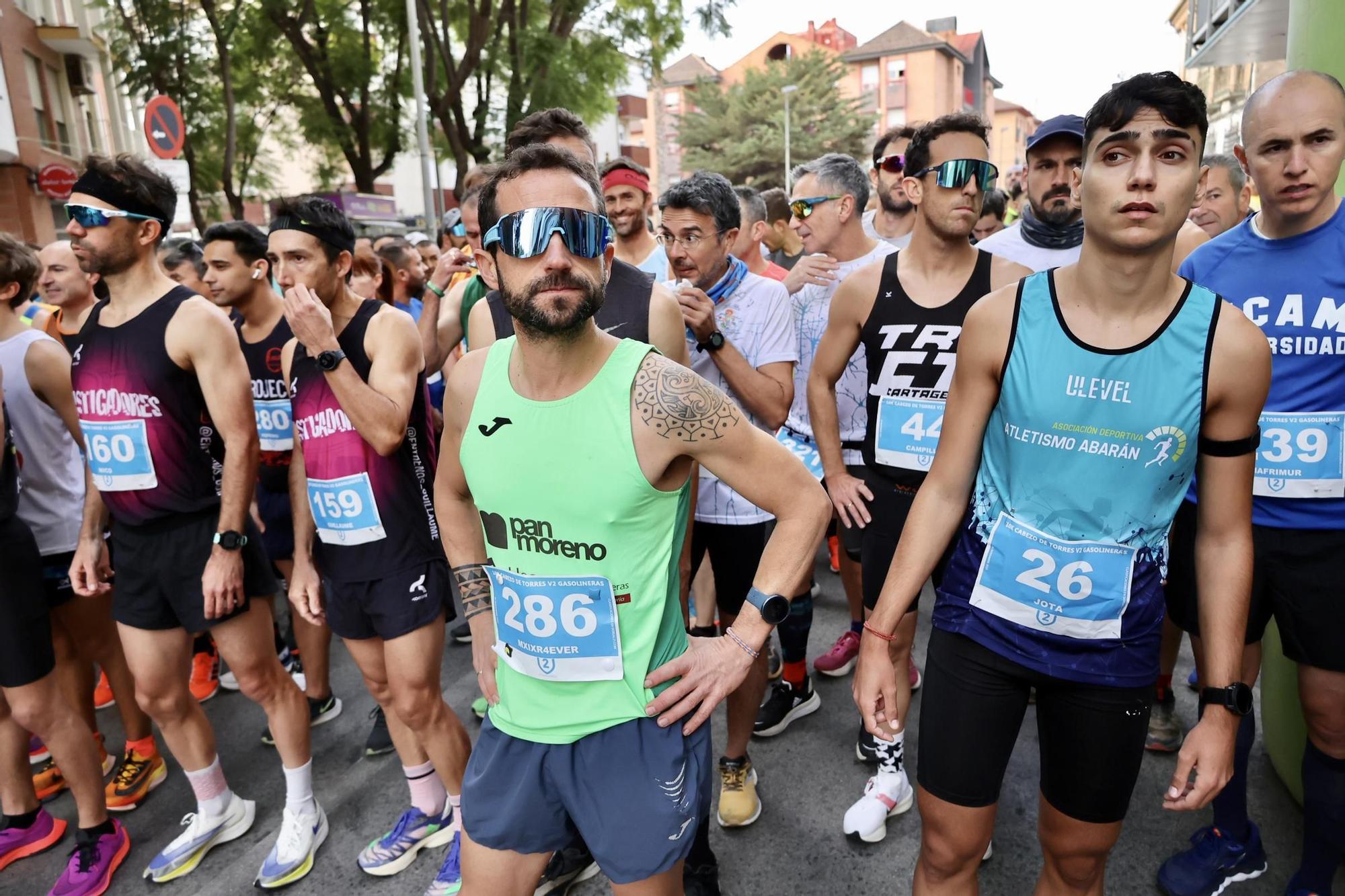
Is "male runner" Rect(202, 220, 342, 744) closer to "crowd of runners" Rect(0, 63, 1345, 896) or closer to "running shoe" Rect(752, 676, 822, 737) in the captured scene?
"crowd of runners" Rect(0, 63, 1345, 896)

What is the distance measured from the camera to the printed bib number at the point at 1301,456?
7.91ft

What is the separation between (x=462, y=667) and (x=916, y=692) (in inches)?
97.5

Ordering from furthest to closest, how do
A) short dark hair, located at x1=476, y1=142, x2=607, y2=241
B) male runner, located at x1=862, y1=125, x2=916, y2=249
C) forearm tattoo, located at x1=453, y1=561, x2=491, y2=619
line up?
male runner, located at x1=862, y1=125, x2=916, y2=249 → forearm tattoo, located at x1=453, y1=561, x2=491, y2=619 → short dark hair, located at x1=476, y1=142, x2=607, y2=241

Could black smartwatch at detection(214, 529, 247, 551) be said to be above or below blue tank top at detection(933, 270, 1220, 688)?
below

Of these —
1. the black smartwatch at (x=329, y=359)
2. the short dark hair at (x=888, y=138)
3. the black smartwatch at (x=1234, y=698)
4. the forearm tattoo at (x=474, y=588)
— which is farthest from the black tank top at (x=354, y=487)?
the short dark hair at (x=888, y=138)

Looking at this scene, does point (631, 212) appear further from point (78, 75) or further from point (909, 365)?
point (78, 75)

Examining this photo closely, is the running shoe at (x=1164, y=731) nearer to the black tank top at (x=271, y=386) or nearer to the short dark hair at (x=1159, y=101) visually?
the short dark hair at (x=1159, y=101)

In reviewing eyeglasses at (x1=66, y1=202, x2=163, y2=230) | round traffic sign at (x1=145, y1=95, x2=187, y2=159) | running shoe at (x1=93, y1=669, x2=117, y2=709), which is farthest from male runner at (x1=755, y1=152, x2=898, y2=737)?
round traffic sign at (x1=145, y1=95, x2=187, y2=159)

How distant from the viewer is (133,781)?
12.1 feet

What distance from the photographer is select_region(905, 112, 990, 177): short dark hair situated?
9.95 ft

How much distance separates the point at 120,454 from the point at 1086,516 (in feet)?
10.6

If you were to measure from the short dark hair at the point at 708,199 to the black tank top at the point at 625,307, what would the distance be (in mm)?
562

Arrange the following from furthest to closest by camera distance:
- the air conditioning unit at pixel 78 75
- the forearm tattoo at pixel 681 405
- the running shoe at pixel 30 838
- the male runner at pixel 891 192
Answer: the air conditioning unit at pixel 78 75 → the male runner at pixel 891 192 → the running shoe at pixel 30 838 → the forearm tattoo at pixel 681 405

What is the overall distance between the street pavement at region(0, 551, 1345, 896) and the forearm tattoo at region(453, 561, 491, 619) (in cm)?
132
